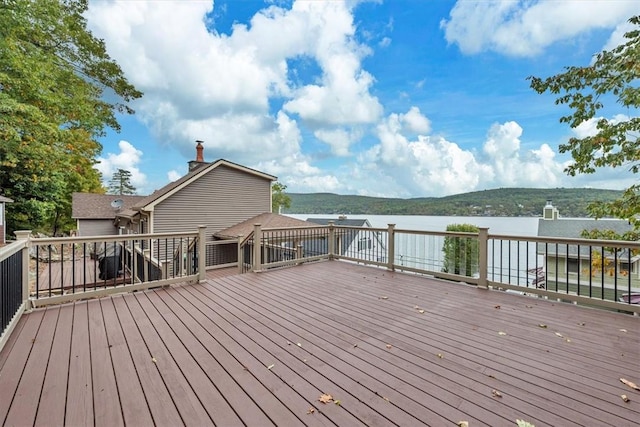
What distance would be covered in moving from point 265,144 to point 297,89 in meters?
7.24

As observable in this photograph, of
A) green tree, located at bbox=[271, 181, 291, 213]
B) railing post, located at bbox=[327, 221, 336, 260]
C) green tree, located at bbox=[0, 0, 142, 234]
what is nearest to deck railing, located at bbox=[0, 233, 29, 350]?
railing post, located at bbox=[327, 221, 336, 260]

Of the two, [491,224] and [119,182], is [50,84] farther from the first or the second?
[119,182]

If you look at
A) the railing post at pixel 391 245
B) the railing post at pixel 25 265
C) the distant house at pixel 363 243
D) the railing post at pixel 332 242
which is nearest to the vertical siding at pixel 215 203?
the distant house at pixel 363 243

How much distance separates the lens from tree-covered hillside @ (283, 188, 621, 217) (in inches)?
370

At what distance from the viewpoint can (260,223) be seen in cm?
1242

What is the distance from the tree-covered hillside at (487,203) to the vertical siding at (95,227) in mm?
16874

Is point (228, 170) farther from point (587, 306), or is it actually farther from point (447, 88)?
point (587, 306)

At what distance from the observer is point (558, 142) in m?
6.23

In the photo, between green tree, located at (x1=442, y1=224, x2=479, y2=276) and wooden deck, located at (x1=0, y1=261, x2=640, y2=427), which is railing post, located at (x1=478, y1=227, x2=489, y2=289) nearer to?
green tree, located at (x1=442, y1=224, x2=479, y2=276)

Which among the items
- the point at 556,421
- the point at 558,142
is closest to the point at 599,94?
the point at 558,142

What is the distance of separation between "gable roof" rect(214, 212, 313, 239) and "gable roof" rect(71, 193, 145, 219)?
12278mm

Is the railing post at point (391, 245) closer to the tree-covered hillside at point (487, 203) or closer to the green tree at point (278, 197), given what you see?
the tree-covered hillside at point (487, 203)

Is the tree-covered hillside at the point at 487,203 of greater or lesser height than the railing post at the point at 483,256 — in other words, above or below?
above

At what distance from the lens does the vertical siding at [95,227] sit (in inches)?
783
